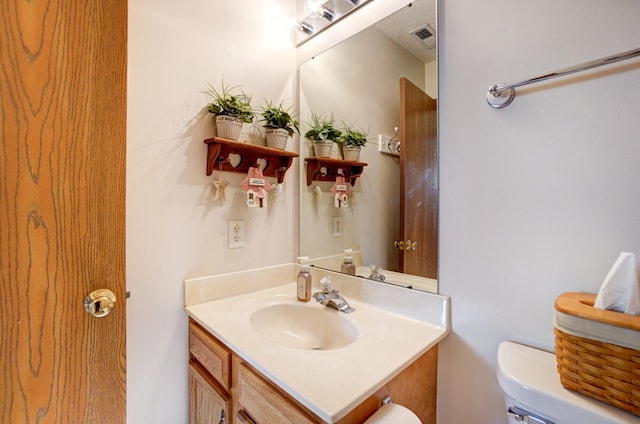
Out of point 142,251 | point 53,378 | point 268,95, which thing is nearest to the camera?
point 53,378

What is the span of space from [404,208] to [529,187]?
42cm

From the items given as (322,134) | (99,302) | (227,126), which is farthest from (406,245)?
(99,302)

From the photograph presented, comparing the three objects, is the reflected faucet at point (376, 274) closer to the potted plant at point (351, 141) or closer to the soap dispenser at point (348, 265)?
the soap dispenser at point (348, 265)

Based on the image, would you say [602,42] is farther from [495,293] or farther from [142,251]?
[142,251]

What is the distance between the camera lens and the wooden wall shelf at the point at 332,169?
133cm

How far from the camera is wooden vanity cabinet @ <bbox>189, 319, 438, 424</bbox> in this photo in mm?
670

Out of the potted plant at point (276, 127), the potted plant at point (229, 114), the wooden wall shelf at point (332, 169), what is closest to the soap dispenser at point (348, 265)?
the wooden wall shelf at point (332, 169)

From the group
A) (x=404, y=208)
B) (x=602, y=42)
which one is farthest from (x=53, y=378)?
(x=602, y=42)

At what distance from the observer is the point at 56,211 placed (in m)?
0.60

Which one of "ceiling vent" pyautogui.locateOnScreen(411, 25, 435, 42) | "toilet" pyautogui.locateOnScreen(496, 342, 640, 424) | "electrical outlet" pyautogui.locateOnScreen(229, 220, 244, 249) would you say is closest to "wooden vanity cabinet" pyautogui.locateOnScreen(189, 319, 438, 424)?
"toilet" pyautogui.locateOnScreen(496, 342, 640, 424)

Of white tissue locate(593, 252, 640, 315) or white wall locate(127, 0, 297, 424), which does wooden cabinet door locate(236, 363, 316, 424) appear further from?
white tissue locate(593, 252, 640, 315)

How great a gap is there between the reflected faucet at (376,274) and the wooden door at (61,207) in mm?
884

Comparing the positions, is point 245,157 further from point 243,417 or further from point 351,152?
point 243,417

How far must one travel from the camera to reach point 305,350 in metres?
0.81
